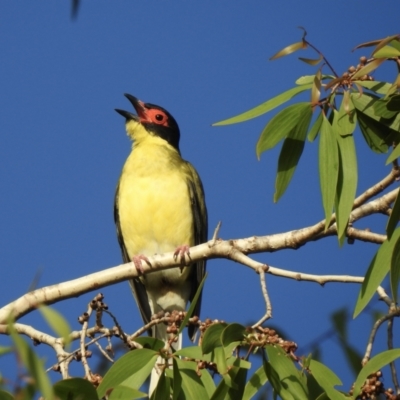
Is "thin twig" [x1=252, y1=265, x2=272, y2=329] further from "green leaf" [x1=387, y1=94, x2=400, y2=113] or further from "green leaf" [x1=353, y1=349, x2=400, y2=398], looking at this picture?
"green leaf" [x1=387, y1=94, x2=400, y2=113]

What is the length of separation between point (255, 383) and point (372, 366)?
0.45 m

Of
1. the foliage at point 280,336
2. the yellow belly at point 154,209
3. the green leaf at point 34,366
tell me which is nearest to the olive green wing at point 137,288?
the yellow belly at point 154,209

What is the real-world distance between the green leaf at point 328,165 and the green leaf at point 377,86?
0.68 ft

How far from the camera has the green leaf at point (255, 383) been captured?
133 inches

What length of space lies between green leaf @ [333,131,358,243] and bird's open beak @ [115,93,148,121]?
408cm

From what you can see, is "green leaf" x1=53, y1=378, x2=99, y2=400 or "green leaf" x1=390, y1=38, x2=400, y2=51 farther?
"green leaf" x1=390, y1=38, x2=400, y2=51

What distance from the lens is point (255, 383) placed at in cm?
341

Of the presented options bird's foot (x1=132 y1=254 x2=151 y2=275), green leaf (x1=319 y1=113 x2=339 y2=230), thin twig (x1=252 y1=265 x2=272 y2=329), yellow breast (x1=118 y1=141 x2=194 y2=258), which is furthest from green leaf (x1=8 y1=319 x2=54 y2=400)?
yellow breast (x1=118 y1=141 x2=194 y2=258)

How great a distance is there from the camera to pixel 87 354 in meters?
3.57

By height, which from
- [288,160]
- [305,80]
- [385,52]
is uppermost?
[305,80]

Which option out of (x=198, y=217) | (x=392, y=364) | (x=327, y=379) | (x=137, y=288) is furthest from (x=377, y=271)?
(x=137, y=288)

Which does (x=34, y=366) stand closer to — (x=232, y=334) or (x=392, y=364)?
(x=232, y=334)

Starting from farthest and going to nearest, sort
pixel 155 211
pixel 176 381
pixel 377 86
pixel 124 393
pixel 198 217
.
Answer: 1. pixel 198 217
2. pixel 155 211
3. pixel 377 86
4. pixel 176 381
5. pixel 124 393

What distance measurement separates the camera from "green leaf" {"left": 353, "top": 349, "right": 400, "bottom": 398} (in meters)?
3.18
